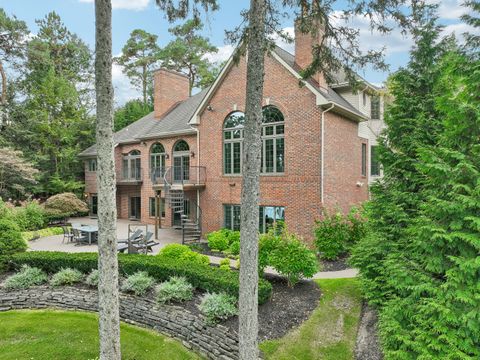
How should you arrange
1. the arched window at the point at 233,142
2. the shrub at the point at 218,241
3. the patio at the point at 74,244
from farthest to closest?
the arched window at the point at 233,142
the patio at the point at 74,244
the shrub at the point at 218,241

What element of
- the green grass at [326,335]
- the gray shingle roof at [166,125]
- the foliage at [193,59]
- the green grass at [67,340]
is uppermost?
the foliage at [193,59]

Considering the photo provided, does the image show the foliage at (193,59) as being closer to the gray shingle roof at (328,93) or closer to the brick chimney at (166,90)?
the brick chimney at (166,90)

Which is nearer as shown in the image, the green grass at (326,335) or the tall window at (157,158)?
the green grass at (326,335)

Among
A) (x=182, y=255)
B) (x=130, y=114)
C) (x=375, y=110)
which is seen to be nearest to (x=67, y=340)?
(x=182, y=255)

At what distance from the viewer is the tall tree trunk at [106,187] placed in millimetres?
4586

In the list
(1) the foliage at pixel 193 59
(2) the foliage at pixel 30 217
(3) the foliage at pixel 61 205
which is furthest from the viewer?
(1) the foliage at pixel 193 59

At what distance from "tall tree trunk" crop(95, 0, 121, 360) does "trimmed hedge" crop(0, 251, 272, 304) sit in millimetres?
2562

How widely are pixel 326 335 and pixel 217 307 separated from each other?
227 centimetres

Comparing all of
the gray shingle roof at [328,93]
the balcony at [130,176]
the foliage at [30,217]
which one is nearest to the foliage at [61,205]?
the foliage at [30,217]

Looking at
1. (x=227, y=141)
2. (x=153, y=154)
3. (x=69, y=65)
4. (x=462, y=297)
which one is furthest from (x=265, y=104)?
(x=69, y=65)

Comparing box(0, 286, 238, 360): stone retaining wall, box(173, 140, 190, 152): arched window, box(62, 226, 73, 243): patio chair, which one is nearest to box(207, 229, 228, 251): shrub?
box(0, 286, 238, 360): stone retaining wall

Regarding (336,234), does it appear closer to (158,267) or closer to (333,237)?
(333,237)

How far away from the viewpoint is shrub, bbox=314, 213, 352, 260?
35.7 feet

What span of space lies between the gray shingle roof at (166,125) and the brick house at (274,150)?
11 centimetres
